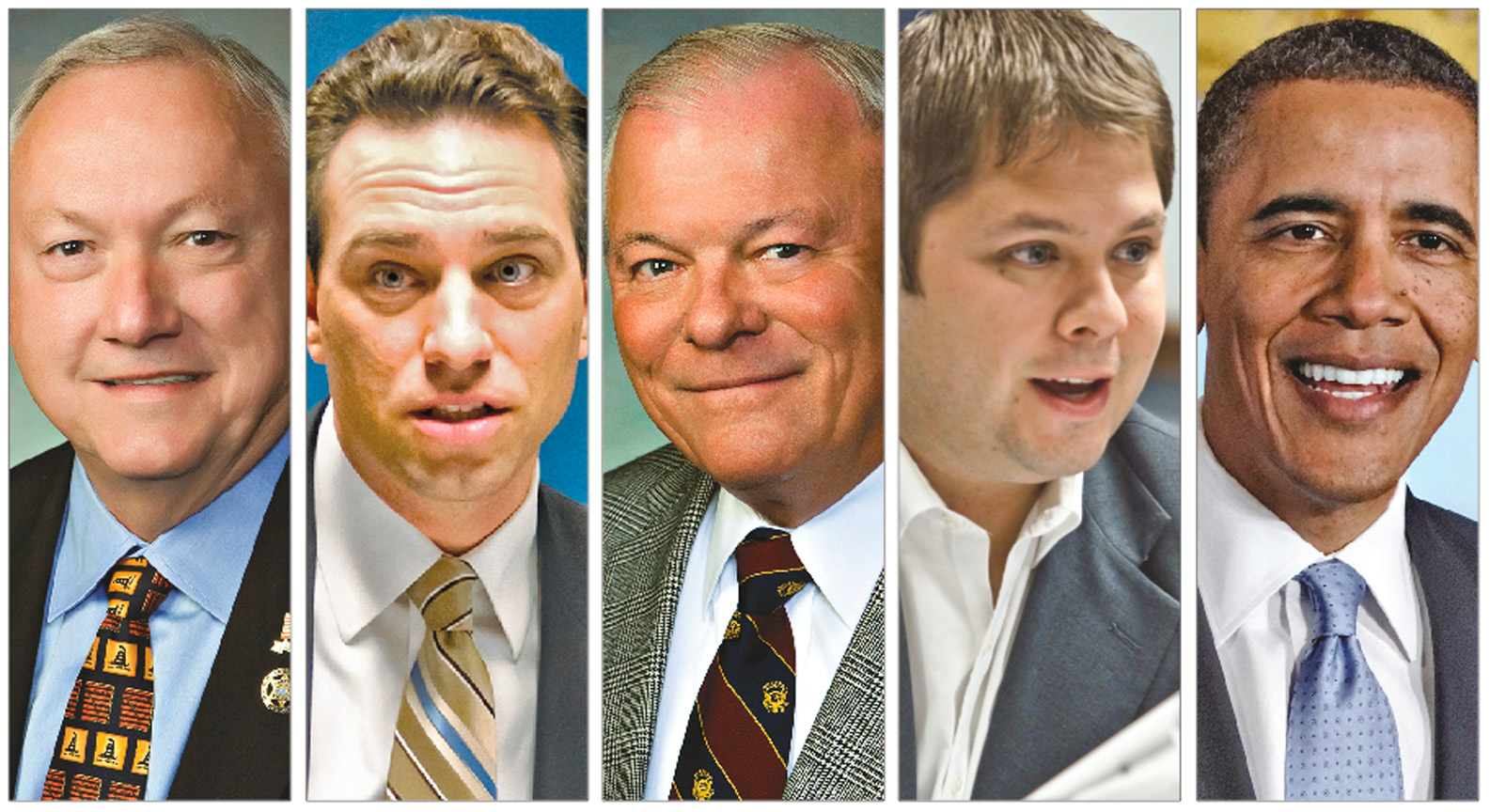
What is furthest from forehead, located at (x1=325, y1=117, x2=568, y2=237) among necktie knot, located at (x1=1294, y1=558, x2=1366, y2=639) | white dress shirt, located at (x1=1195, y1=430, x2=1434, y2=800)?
necktie knot, located at (x1=1294, y1=558, x2=1366, y2=639)

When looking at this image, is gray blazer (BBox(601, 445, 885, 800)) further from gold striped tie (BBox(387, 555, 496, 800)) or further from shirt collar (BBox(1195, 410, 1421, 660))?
shirt collar (BBox(1195, 410, 1421, 660))

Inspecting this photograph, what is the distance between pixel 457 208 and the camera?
3080mm

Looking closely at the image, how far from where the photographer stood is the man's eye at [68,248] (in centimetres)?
316

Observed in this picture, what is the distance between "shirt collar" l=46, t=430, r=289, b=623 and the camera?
10.5 ft

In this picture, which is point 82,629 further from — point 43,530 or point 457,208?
point 457,208

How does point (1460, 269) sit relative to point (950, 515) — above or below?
above

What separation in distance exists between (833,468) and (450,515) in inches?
31.7

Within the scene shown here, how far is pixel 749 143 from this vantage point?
3.05 metres

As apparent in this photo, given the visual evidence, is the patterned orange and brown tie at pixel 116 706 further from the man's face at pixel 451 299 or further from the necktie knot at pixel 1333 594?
the necktie knot at pixel 1333 594

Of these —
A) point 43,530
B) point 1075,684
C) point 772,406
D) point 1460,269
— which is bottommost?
point 1075,684

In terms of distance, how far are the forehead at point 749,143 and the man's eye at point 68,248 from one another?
1.11 metres

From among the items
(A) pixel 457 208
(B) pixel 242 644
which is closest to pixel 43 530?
(B) pixel 242 644

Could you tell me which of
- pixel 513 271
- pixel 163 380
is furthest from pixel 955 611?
pixel 163 380

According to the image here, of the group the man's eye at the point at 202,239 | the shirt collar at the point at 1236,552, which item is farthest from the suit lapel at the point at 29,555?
the shirt collar at the point at 1236,552
